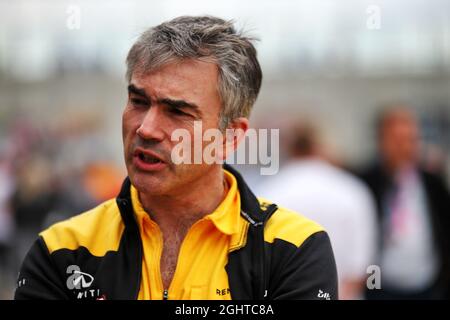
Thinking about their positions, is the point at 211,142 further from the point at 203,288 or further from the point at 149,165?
the point at 203,288

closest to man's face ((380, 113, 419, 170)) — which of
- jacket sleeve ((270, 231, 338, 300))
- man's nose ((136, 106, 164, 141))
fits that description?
jacket sleeve ((270, 231, 338, 300))

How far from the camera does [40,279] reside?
2.91 metres

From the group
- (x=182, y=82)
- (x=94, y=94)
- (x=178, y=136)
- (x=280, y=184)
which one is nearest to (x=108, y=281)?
(x=178, y=136)

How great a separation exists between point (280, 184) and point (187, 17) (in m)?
2.63

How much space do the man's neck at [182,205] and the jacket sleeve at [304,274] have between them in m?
0.34

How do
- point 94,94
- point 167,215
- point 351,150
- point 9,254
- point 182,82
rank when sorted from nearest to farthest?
1. point 182,82
2. point 167,215
3. point 9,254
4. point 94,94
5. point 351,150

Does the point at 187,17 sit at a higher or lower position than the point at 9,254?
higher

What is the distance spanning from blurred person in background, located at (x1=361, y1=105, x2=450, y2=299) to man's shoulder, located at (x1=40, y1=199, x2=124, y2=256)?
325 cm

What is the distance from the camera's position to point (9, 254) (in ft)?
30.6

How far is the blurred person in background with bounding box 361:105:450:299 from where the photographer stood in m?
6.04

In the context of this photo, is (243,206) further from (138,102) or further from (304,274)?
(138,102)

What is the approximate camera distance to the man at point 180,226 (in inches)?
112

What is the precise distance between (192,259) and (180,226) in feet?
0.50

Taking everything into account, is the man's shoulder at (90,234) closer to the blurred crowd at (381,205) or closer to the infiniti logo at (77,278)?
the infiniti logo at (77,278)
